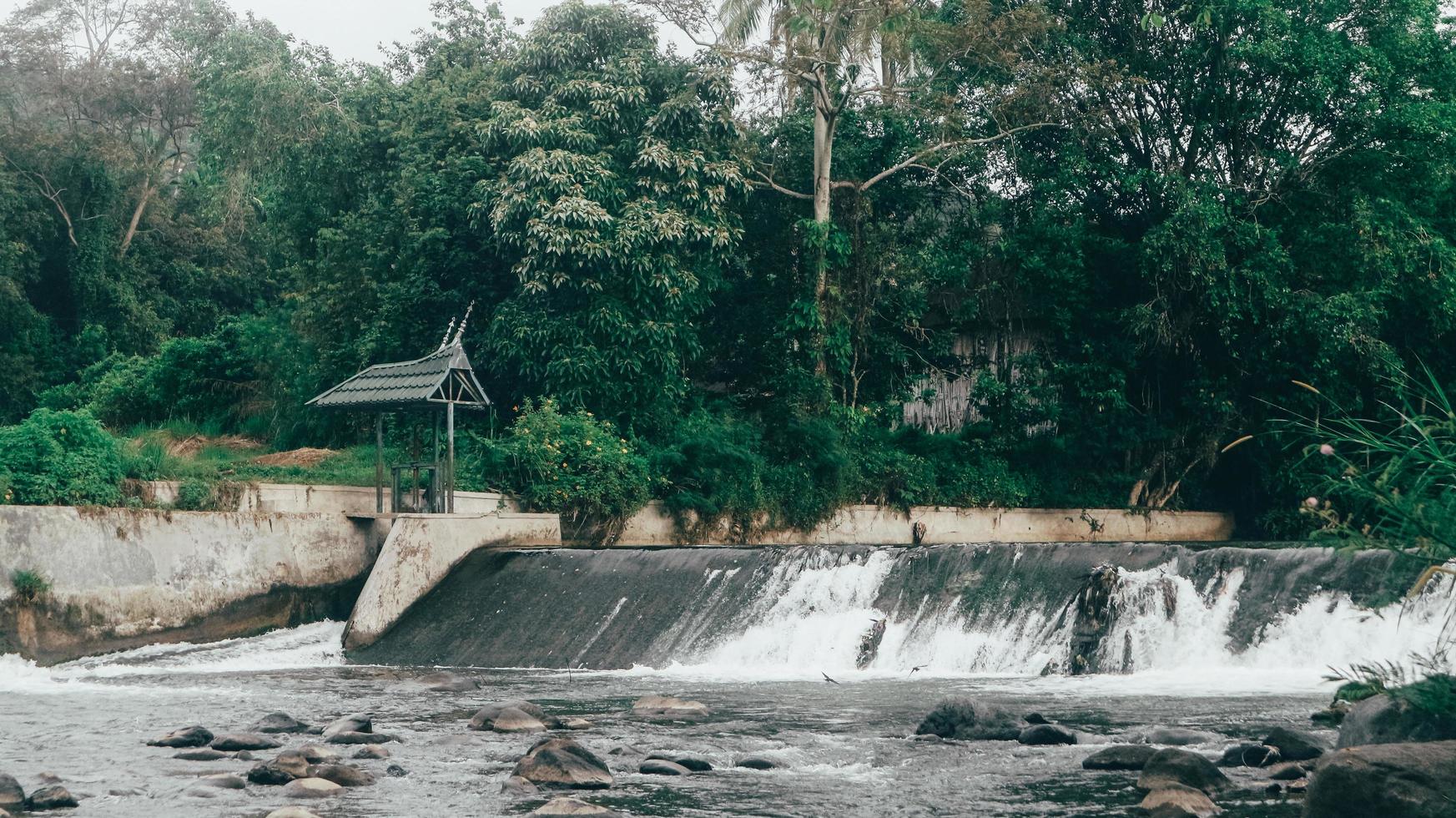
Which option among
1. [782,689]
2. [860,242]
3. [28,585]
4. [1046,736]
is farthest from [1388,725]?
[860,242]

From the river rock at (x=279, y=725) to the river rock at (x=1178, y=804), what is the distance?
6.15m

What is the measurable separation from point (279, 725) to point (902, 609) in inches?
273

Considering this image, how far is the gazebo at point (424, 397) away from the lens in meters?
18.5

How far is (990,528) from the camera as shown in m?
24.6

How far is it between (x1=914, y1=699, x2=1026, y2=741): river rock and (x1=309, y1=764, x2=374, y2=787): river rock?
3.72 metres

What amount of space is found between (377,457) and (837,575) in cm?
708

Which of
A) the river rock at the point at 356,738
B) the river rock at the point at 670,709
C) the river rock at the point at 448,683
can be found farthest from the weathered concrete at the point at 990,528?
the river rock at the point at 356,738

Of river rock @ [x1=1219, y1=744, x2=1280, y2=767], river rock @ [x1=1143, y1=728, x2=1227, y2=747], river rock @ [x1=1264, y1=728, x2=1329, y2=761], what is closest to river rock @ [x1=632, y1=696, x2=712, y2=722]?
river rock @ [x1=1143, y1=728, x2=1227, y2=747]

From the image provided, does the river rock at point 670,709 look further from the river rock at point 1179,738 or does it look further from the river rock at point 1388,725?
the river rock at point 1388,725

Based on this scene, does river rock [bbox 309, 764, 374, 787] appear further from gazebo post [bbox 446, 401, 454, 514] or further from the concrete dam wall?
gazebo post [bbox 446, 401, 454, 514]

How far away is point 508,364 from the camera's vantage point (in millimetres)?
23281

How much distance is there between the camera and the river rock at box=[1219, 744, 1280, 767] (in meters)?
8.42

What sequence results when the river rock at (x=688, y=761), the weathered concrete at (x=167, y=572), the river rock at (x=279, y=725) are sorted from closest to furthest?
the river rock at (x=688, y=761) < the river rock at (x=279, y=725) < the weathered concrete at (x=167, y=572)

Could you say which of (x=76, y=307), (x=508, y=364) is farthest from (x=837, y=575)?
(x=76, y=307)
